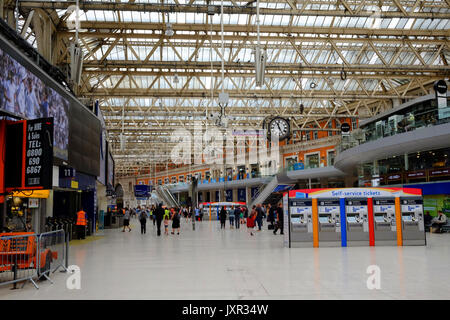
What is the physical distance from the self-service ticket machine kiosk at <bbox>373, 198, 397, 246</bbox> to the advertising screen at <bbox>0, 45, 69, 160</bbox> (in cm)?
1127

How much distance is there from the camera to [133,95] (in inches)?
1202

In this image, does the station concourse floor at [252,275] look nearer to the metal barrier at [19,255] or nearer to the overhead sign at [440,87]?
the metal barrier at [19,255]

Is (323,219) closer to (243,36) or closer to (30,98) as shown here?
(30,98)

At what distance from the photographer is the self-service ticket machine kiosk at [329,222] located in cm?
1464

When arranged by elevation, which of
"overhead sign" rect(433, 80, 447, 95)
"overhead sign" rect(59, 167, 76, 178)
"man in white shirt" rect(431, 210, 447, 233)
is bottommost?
"man in white shirt" rect(431, 210, 447, 233)

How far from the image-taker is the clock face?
27.5m

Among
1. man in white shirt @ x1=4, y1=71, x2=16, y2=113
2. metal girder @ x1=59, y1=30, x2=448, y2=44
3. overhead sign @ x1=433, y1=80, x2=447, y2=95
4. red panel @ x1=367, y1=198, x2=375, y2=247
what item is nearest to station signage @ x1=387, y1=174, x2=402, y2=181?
overhead sign @ x1=433, y1=80, x2=447, y2=95

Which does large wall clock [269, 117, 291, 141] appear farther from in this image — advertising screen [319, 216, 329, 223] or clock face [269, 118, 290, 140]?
advertising screen [319, 216, 329, 223]

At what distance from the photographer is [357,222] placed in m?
14.8

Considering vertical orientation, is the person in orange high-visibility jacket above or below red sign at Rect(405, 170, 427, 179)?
below

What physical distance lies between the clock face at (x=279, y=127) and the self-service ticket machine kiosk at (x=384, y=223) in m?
12.9

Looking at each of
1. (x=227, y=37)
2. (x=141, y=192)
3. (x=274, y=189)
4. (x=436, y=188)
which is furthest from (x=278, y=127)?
(x=141, y=192)
